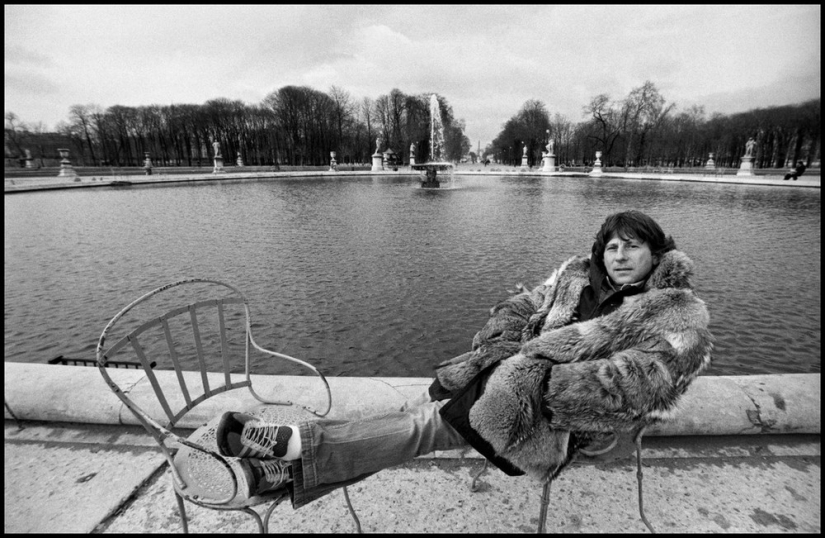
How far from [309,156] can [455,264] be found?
212ft

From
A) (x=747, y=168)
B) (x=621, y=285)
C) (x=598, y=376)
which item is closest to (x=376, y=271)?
(x=621, y=285)

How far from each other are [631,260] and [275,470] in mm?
2196

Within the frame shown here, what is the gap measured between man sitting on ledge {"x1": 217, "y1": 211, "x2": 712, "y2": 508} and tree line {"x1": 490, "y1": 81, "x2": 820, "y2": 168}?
5796cm

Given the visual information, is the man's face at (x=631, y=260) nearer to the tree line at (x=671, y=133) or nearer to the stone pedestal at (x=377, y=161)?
the stone pedestal at (x=377, y=161)

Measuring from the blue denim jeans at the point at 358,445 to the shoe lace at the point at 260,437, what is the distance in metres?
0.13

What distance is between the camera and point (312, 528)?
210 cm

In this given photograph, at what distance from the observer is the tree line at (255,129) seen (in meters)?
64.3

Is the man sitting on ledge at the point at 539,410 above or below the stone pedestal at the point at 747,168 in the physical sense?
below

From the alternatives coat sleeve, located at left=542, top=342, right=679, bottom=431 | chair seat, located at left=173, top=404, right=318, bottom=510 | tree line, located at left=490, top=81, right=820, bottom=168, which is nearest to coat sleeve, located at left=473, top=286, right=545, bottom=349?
coat sleeve, located at left=542, top=342, right=679, bottom=431

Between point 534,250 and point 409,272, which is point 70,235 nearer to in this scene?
point 409,272

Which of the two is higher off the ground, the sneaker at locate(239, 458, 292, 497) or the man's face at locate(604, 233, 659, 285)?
the man's face at locate(604, 233, 659, 285)

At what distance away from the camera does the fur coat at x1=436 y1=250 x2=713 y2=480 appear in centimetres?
188

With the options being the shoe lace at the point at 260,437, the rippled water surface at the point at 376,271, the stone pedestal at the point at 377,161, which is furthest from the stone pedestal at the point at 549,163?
the shoe lace at the point at 260,437

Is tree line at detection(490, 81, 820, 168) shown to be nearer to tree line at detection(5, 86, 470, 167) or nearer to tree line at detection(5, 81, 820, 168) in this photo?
tree line at detection(5, 81, 820, 168)
